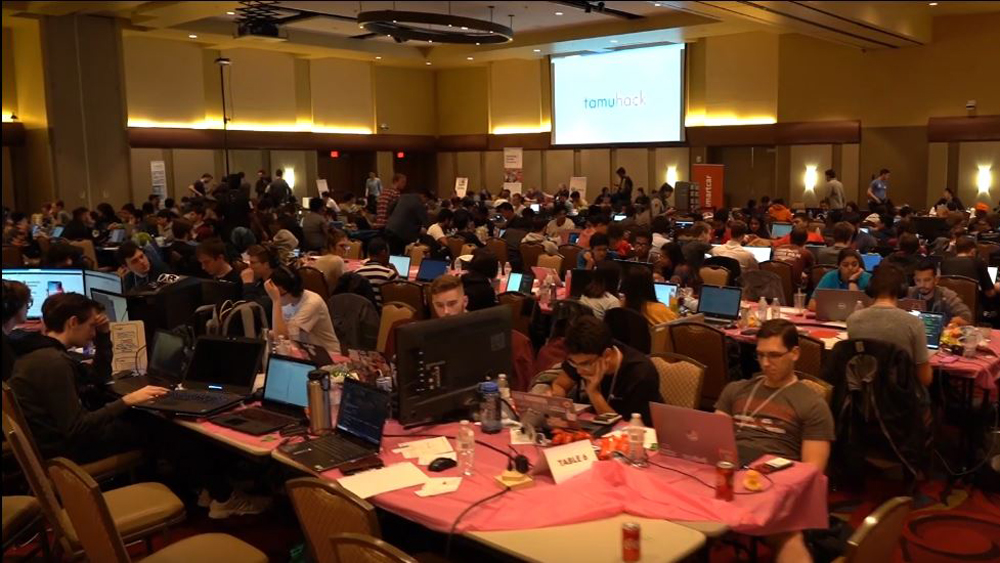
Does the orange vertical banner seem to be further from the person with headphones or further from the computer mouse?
the computer mouse

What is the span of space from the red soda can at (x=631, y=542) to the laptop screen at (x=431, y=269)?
6788 millimetres

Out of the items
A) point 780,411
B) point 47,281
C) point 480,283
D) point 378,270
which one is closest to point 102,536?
point 780,411

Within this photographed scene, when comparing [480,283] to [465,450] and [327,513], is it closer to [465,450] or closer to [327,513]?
[465,450]

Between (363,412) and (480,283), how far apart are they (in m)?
2.72

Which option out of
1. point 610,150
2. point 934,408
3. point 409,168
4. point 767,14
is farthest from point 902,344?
point 409,168

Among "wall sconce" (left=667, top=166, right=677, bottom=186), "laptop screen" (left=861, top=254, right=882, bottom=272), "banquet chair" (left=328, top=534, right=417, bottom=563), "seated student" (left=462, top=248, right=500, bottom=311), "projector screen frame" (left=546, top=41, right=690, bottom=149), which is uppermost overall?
"projector screen frame" (left=546, top=41, right=690, bottom=149)

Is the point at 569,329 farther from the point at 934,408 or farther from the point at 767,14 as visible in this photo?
the point at 767,14

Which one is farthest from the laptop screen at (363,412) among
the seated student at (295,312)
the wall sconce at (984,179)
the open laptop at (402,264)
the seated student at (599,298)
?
the wall sconce at (984,179)

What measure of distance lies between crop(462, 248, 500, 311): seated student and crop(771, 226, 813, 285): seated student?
3741 millimetres

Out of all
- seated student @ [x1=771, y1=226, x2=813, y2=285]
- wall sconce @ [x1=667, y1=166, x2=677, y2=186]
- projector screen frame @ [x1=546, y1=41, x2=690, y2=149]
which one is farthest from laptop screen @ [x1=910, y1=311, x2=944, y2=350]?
wall sconce @ [x1=667, y1=166, x2=677, y2=186]

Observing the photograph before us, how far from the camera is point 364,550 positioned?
8.21 feet

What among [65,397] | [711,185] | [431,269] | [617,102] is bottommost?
[65,397]

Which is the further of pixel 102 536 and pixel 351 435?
pixel 351 435

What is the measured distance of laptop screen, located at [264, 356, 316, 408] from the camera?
451 centimetres
